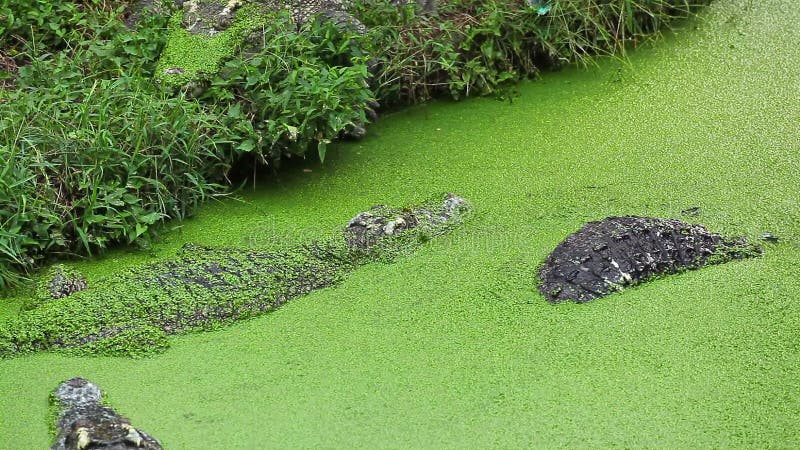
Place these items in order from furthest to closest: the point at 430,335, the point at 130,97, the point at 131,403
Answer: the point at 130,97
the point at 430,335
the point at 131,403

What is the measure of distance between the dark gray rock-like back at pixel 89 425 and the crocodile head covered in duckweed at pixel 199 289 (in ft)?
0.70

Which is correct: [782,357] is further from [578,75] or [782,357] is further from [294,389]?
[578,75]

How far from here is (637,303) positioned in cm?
268

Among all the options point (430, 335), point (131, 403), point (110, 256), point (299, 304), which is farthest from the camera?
point (110, 256)

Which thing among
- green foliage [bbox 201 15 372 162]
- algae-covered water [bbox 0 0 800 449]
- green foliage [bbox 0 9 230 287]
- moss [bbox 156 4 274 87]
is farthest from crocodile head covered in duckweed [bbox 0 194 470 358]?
moss [bbox 156 4 274 87]

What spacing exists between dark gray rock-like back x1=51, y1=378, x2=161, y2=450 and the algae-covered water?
0.20ft

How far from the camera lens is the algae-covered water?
2.31 metres

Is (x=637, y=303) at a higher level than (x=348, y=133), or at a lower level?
lower

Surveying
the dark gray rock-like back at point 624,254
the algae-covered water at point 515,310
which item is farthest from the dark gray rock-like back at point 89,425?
the dark gray rock-like back at point 624,254

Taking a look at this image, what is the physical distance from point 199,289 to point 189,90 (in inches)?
35.5

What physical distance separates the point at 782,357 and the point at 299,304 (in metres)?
1.28

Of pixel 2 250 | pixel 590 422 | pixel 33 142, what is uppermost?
pixel 33 142

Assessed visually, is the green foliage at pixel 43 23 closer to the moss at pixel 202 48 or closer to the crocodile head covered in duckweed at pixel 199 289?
the moss at pixel 202 48

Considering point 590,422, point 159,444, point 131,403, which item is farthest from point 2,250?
point 590,422
